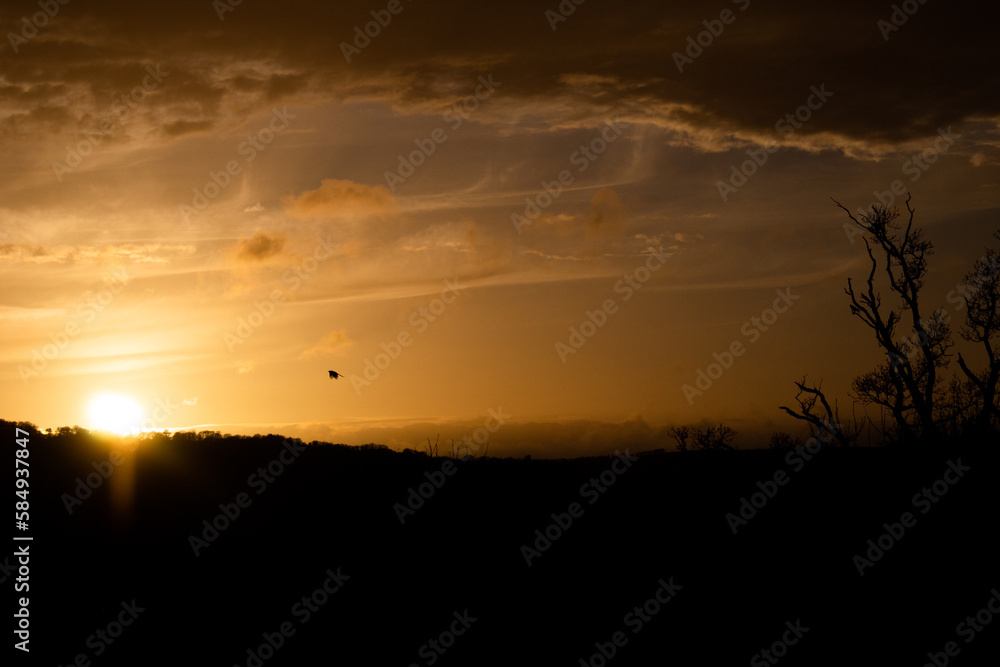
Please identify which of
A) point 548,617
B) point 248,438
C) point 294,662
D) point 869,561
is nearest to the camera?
point 294,662

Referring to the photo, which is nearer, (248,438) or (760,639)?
(760,639)

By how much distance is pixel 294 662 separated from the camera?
1309 centimetres

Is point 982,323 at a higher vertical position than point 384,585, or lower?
lower

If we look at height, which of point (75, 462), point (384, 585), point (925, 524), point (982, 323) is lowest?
point (982, 323)

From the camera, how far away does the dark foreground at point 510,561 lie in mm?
13594

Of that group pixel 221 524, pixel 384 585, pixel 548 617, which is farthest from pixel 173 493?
pixel 548 617

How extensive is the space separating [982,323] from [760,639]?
68.6 feet

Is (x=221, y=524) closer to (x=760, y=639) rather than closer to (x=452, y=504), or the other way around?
(x=452, y=504)

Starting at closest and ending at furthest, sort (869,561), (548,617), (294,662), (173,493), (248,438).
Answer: (294,662)
(548,617)
(869,561)
(173,493)
(248,438)

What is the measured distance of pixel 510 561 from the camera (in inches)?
628

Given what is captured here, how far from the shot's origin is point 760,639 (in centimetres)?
1391

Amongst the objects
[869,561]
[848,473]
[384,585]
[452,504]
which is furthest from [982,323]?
[384,585]

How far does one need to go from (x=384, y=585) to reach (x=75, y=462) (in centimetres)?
816

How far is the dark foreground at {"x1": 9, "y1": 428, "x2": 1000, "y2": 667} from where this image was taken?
13594 mm
